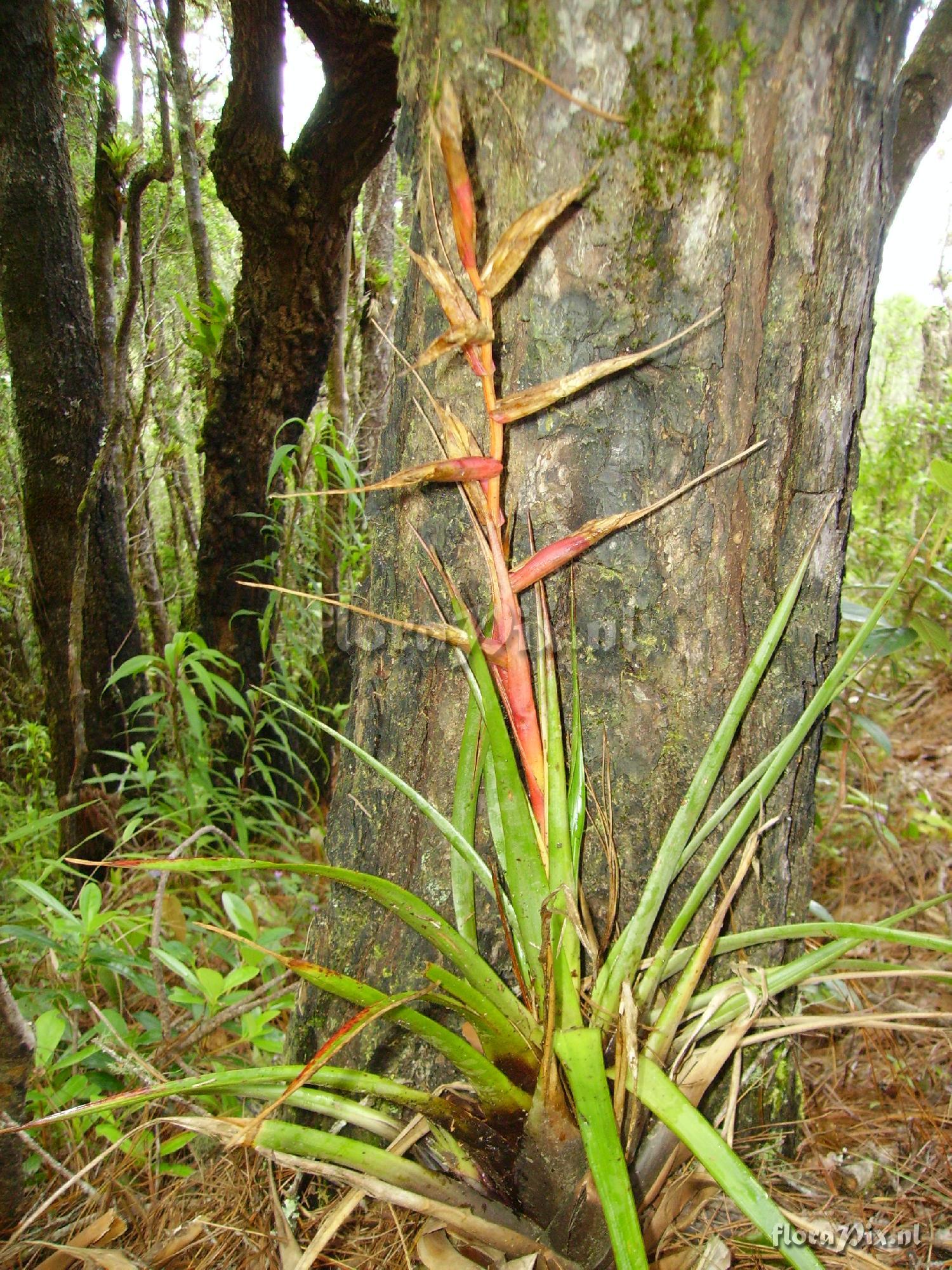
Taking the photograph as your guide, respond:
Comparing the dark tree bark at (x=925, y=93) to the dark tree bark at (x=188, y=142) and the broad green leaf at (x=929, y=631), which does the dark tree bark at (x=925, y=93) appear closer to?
the broad green leaf at (x=929, y=631)

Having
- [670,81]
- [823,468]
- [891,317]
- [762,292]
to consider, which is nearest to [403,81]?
[670,81]

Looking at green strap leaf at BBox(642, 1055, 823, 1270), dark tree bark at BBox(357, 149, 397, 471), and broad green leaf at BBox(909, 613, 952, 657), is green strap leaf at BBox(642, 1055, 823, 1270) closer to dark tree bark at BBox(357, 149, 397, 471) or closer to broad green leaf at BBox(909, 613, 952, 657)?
broad green leaf at BBox(909, 613, 952, 657)

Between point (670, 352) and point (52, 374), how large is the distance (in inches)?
101

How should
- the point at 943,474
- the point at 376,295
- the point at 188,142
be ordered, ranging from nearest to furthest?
1. the point at 943,474
2. the point at 188,142
3. the point at 376,295

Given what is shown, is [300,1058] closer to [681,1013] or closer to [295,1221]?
[295,1221]

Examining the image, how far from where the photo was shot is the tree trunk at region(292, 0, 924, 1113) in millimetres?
771

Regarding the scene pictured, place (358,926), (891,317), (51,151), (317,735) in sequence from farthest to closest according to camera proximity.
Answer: (891,317) → (317,735) → (51,151) → (358,926)

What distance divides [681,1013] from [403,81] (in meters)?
1.11

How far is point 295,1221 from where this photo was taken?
2.90ft

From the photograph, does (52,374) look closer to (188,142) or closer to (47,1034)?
(188,142)

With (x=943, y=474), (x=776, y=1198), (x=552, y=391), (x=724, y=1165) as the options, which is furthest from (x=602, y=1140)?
(x=943, y=474)

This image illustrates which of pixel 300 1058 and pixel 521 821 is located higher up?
pixel 521 821

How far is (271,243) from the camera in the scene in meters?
2.80

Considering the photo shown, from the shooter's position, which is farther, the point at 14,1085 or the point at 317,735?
the point at 317,735
